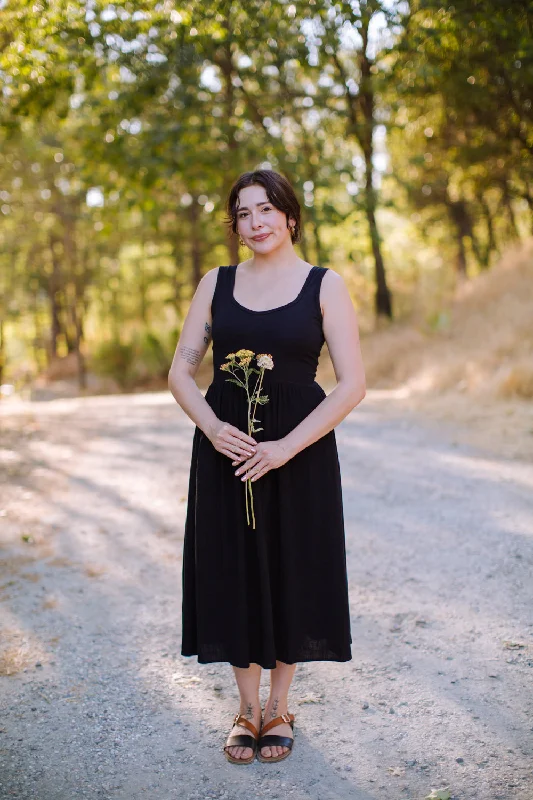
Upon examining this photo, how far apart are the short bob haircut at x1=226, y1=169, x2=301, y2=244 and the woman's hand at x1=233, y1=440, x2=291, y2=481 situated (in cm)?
90

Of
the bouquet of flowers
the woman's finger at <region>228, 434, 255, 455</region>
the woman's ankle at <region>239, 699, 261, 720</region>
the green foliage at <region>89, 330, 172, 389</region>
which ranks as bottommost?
the woman's ankle at <region>239, 699, 261, 720</region>

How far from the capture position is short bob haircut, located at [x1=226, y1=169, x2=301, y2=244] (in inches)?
113

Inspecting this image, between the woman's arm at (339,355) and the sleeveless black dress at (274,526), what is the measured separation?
0.04m

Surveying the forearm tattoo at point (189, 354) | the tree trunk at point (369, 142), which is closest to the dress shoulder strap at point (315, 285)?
the forearm tattoo at point (189, 354)

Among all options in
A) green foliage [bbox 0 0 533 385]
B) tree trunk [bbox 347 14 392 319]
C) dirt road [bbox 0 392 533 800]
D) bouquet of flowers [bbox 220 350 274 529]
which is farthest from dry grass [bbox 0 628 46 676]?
tree trunk [bbox 347 14 392 319]

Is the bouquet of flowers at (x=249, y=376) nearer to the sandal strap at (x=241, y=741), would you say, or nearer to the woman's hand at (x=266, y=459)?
the woman's hand at (x=266, y=459)

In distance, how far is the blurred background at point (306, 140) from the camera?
9508mm

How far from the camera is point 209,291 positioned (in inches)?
118

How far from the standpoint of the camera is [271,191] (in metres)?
2.86

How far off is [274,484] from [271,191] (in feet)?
3.62

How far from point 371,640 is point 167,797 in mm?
1490

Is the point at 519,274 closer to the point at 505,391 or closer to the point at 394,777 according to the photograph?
the point at 505,391

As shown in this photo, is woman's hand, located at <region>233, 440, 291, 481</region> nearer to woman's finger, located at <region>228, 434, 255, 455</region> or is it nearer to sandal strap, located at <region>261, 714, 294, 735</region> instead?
woman's finger, located at <region>228, 434, 255, 455</region>

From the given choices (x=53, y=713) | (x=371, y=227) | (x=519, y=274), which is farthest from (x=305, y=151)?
(x=53, y=713)
